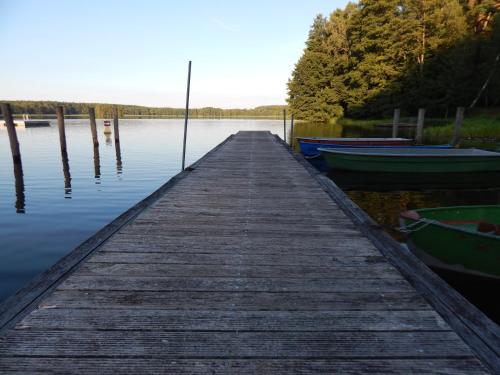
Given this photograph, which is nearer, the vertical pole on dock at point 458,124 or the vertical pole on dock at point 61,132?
the vertical pole on dock at point 458,124

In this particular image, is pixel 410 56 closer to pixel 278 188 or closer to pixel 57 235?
pixel 278 188

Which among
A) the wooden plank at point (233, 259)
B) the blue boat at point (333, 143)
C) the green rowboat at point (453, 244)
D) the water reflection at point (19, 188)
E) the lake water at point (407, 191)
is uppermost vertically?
the blue boat at point (333, 143)

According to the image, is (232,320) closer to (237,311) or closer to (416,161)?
(237,311)

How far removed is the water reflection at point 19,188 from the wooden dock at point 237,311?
7843mm

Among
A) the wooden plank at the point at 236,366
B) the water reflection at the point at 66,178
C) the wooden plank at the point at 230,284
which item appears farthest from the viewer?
the water reflection at the point at 66,178

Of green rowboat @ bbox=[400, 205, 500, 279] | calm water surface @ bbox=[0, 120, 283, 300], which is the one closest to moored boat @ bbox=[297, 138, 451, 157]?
calm water surface @ bbox=[0, 120, 283, 300]

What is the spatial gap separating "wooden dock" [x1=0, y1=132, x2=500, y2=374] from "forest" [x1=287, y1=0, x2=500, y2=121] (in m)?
38.6

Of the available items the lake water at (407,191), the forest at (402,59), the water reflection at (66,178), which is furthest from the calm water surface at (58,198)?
the forest at (402,59)

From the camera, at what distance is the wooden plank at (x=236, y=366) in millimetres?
1898

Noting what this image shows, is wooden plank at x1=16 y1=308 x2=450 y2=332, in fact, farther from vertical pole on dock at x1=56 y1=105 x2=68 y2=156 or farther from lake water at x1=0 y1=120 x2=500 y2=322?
vertical pole on dock at x1=56 y1=105 x2=68 y2=156

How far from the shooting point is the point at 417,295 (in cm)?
276

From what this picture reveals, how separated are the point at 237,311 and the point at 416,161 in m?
12.9

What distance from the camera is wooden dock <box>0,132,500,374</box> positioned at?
1.99 meters

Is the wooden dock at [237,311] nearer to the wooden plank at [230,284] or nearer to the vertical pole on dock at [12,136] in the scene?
the wooden plank at [230,284]
